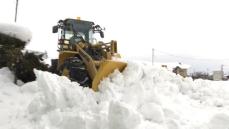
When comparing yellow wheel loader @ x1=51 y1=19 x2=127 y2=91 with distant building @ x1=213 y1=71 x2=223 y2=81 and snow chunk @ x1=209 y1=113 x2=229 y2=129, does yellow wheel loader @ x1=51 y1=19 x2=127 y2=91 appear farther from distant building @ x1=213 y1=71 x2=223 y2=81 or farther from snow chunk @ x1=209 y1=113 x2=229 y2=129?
distant building @ x1=213 y1=71 x2=223 y2=81

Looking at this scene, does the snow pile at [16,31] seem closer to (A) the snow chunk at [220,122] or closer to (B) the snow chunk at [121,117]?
(B) the snow chunk at [121,117]

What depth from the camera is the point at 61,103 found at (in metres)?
7.83

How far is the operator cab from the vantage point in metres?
11.7

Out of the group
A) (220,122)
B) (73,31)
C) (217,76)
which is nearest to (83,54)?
(73,31)

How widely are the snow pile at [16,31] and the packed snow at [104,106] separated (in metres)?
2.31

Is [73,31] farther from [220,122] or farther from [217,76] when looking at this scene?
[217,76]

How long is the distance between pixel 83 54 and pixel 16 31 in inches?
138

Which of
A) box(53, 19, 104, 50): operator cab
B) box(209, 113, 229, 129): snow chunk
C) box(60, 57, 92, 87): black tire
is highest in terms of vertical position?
box(53, 19, 104, 50): operator cab

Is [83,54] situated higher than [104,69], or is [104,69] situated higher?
[83,54]

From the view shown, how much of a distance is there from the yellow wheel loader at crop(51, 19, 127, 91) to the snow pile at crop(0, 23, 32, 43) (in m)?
1.35

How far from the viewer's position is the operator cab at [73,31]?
11711 millimetres

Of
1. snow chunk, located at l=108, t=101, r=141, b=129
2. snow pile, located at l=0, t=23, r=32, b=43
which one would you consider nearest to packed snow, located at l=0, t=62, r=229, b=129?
snow chunk, located at l=108, t=101, r=141, b=129

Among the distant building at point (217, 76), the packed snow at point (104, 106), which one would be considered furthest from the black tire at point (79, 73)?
the distant building at point (217, 76)

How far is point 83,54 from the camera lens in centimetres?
1062
